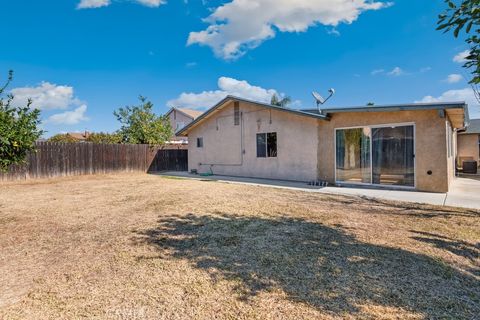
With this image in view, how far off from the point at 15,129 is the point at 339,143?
32.4 feet

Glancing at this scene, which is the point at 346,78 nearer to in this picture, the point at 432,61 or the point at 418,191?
the point at 432,61

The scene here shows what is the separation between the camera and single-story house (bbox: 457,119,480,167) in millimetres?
17884

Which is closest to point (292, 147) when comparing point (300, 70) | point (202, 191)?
point (202, 191)

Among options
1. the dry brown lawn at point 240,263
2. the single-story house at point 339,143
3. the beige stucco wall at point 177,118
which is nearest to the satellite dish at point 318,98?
the single-story house at point 339,143

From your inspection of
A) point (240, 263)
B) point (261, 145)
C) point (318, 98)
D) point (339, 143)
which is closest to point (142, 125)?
point (261, 145)

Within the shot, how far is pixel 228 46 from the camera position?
59.7 ft

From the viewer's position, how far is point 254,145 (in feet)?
44.0

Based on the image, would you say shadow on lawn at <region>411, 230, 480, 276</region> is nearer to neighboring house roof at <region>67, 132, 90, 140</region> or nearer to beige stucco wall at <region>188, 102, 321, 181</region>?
beige stucco wall at <region>188, 102, 321, 181</region>

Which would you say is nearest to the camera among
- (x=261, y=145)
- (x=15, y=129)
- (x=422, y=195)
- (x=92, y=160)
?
(x=15, y=129)

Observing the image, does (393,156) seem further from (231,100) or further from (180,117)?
(180,117)

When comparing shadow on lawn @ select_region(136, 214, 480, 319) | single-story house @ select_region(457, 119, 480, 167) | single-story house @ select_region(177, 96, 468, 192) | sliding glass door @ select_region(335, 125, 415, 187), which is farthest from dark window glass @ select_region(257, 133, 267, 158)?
single-story house @ select_region(457, 119, 480, 167)

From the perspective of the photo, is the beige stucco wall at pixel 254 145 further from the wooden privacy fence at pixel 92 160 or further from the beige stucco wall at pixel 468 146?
the beige stucco wall at pixel 468 146

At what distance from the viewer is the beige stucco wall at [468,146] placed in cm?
1812

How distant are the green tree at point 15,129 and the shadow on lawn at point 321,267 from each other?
3.25 m
